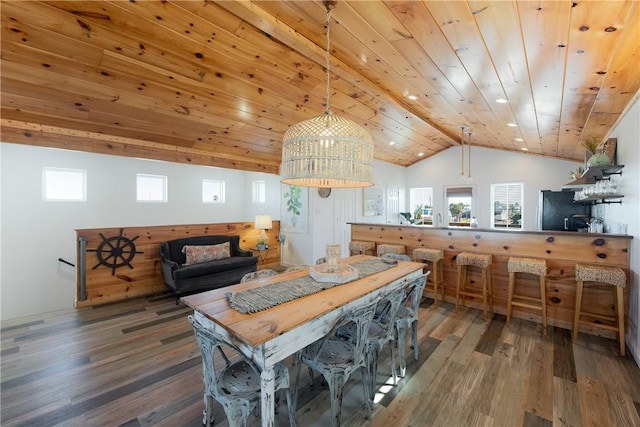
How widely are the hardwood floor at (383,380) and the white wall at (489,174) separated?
408 cm

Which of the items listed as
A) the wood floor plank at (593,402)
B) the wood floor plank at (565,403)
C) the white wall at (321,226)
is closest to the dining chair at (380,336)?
the wood floor plank at (565,403)

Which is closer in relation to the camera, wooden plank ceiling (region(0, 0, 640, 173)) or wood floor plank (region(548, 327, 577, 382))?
wooden plank ceiling (region(0, 0, 640, 173))

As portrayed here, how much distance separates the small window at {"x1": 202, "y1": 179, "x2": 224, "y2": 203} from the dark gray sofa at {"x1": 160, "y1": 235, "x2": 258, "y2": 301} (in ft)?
5.32

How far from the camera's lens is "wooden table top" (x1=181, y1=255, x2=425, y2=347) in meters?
1.37

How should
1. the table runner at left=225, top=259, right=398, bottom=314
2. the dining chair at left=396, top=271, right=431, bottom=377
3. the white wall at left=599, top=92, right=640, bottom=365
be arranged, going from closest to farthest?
the table runner at left=225, top=259, right=398, bottom=314, the dining chair at left=396, top=271, right=431, bottom=377, the white wall at left=599, top=92, right=640, bottom=365

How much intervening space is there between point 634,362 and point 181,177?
7.03m

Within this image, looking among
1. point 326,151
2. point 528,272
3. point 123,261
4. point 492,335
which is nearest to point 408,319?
point 492,335

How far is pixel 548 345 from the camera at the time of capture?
107 inches

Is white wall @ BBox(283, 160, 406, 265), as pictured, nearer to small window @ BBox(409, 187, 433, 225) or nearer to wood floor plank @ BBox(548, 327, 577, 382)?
small window @ BBox(409, 187, 433, 225)

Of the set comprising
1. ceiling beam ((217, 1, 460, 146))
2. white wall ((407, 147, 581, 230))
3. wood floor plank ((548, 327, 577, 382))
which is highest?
ceiling beam ((217, 1, 460, 146))

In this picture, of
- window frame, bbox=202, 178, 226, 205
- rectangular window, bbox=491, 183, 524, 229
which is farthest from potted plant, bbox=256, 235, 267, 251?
rectangular window, bbox=491, 183, 524, 229

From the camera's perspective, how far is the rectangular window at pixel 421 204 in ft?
25.0

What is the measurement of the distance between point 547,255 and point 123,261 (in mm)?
5879

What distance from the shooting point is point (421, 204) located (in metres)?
7.86
